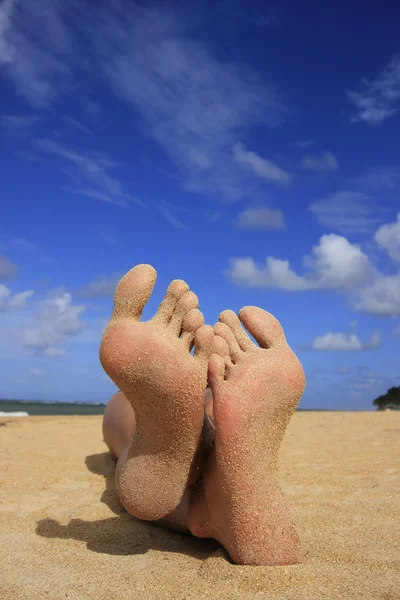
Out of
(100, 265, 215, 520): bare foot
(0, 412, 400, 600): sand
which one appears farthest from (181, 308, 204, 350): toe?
(0, 412, 400, 600): sand

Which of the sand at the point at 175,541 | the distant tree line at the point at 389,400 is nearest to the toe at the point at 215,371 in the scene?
the sand at the point at 175,541

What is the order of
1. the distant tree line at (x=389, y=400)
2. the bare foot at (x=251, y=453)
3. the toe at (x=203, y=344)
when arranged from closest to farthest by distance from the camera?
1. the bare foot at (x=251, y=453)
2. the toe at (x=203, y=344)
3. the distant tree line at (x=389, y=400)

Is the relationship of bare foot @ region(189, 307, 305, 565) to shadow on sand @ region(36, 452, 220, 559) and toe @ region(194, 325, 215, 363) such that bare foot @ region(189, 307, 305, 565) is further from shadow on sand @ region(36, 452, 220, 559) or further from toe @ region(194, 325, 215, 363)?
shadow on sand @ region(36, 452, 220, 559)

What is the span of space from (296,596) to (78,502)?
1.27 m

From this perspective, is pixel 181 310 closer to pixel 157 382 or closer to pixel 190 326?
pixel 190 326

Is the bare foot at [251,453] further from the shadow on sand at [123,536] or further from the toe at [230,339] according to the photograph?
the shadow on sand at [123,536]

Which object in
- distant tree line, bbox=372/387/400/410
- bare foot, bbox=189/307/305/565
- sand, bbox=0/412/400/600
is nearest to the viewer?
sand, bbox=0/412/400/600

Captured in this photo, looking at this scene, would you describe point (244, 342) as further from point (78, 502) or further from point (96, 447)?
point (96, 447)

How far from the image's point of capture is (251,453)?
1431mm

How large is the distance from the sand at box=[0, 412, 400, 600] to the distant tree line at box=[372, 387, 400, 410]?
7.87 m

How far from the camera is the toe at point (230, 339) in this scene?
1564 millimetres

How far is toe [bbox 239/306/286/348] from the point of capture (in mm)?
1596

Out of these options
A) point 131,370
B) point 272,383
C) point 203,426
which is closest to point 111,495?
point 203,426

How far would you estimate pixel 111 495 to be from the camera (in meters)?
2.30
